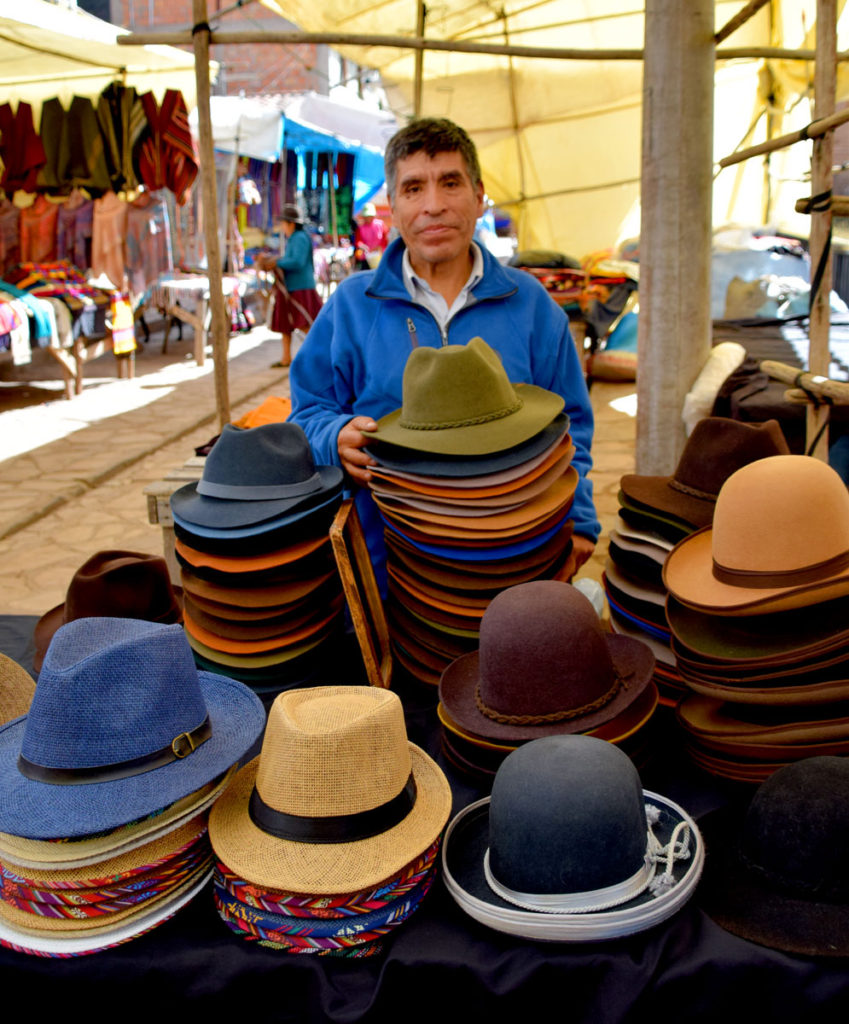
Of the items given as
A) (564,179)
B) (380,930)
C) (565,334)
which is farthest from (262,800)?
(564,179)

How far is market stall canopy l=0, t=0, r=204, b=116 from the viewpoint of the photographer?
7332mm

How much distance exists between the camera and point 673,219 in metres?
3.59

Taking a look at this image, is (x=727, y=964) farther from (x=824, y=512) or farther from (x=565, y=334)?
(x=565, y=334)

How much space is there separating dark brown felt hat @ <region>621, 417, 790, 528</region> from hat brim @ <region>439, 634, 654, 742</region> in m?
0.38

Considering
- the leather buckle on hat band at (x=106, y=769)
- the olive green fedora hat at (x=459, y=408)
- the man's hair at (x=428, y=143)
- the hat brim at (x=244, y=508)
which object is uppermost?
the man's hair at (x=428, y=143)

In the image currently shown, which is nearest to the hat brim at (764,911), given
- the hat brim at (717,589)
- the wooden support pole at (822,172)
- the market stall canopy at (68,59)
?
the hat brim at (717,589)

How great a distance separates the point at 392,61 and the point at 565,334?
8894 mm

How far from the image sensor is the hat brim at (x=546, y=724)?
4.86 ft

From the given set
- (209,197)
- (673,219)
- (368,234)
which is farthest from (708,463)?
(368,234)

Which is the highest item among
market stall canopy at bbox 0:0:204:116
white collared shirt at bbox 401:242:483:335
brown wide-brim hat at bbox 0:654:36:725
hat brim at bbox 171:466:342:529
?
market stall canopy at bbox 0:0:204:116

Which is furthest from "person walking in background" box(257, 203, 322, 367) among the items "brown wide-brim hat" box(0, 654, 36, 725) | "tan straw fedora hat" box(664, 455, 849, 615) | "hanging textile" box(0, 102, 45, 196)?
"tan straw fedora hat" box(664, 455, 849, 615)

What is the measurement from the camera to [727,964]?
1.20 metres

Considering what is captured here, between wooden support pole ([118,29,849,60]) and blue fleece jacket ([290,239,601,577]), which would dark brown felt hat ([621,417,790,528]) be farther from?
wooden support pole ([118,29,849,60])

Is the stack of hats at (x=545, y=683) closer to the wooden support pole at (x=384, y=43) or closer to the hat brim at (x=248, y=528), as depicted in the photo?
the hat brim at (x=248, y=528)
